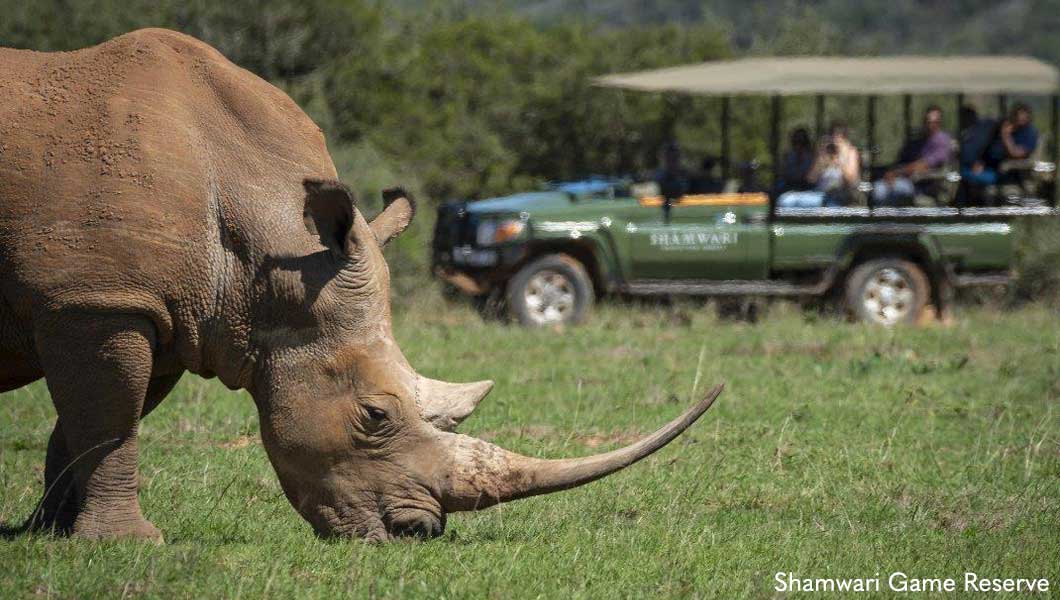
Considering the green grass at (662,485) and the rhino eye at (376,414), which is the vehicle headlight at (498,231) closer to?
the green grass at (662,485)

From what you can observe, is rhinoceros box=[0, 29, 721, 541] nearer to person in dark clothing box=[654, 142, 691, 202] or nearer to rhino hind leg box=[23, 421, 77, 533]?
rhino hind leg box=[23, 421, 77, 533]

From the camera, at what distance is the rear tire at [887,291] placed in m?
17.3

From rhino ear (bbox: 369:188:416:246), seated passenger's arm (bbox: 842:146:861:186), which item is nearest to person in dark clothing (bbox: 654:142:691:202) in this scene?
seated passenger's arm (bbox: 842:146:861:186)

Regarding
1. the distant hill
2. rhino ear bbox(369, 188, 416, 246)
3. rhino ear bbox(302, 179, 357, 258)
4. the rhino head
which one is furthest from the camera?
the distant hill

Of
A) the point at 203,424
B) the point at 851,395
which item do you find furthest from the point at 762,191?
the point at 203,424

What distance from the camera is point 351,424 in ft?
21.4

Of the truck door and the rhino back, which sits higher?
the rhino back

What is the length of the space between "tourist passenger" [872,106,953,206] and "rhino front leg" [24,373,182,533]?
11953 millimetres

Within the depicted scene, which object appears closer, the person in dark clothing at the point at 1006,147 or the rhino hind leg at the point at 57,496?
the rhino hind leg at the point at 57,496

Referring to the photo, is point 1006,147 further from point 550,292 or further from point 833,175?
point 550,292

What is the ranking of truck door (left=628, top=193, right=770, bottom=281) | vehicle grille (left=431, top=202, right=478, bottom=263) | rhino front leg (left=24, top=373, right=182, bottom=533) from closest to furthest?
rhino front leg (left=24, top=373, right=182, bottom=533)
truck door (left=628, top=193, right=770, bottom=281)
vehicle grille (left=431, top=202, right=478, bottom=263)

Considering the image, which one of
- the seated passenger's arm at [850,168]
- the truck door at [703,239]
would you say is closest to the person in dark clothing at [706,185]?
the truck door at [703,239]

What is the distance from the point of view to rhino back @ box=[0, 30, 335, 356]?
20.5ft

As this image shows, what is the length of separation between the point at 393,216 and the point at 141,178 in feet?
4.56
